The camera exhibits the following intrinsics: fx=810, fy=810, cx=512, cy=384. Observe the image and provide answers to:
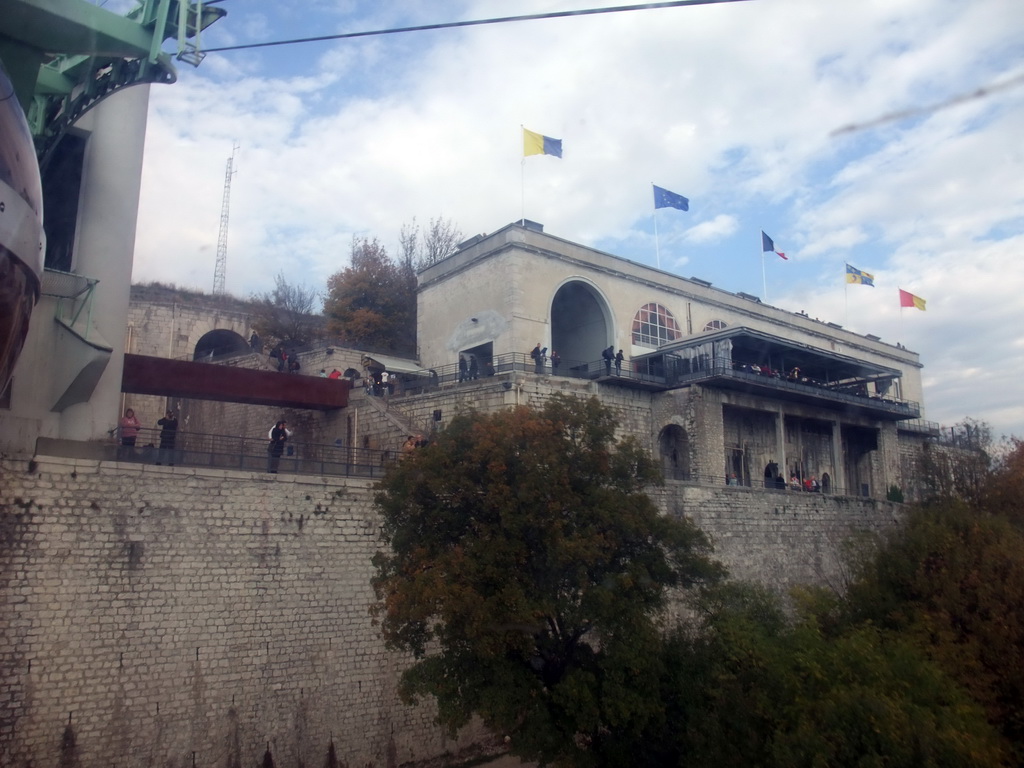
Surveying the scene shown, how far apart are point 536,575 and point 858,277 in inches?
1311

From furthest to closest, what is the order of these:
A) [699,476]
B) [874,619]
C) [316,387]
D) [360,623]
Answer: [699,476], [316,387], [360,623], [874,619]

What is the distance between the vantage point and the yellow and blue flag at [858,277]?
40.0 m

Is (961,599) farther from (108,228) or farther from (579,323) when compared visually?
(579,323)

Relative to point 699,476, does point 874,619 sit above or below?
below

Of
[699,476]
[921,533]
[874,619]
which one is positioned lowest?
[874,619]

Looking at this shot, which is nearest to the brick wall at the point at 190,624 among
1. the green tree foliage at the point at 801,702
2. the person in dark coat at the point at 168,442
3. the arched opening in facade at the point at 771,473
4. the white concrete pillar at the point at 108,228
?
the person in dark coat at the point at 168,442

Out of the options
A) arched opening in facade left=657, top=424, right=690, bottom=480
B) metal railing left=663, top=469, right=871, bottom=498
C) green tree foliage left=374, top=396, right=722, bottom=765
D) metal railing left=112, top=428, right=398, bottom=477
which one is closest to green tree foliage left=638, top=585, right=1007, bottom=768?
green tree foliage left=374, top=396, right=722, bottom=765

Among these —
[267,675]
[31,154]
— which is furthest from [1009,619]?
[31,154]

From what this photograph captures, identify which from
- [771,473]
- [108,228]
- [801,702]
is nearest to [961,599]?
[801,702]

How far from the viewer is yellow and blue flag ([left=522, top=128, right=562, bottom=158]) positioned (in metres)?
27.7

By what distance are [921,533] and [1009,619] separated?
2881 mm

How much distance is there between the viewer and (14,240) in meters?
5.43

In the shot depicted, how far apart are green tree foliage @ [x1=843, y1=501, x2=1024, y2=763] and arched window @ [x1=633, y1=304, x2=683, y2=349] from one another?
1601 cm

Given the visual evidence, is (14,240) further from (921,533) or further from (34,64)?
(921,533)
